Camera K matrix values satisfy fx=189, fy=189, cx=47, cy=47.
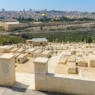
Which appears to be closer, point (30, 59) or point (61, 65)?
point (61, 65)

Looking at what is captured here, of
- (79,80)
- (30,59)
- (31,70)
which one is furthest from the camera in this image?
(30,59)

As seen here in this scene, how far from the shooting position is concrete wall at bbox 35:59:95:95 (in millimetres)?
4848

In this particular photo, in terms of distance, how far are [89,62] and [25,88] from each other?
12.2 ft

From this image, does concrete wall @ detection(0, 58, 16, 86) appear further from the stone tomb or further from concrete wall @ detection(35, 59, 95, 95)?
concrete wall @ detection(35, 59, 95, 95)

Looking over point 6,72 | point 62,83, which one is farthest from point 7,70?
point 62,83

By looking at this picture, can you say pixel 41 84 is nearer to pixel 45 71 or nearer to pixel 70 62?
pixel 45 71

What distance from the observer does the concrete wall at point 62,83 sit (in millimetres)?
4848

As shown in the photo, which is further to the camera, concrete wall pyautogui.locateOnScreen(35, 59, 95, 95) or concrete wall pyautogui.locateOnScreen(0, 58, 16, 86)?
concrete wall pyautogui.locateOnScreen(0, 58, 16, 86)

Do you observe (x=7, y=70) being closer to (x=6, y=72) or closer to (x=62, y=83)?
(x=6, y=72)

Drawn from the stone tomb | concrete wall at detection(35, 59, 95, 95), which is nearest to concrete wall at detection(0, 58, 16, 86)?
the stone tomb

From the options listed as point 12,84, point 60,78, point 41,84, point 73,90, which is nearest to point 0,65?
point 12,84

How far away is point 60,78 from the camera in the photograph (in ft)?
16.4

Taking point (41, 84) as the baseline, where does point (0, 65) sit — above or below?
above

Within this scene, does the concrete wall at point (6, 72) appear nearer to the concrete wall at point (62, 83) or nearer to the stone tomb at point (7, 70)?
the stone tomb at point (7, 70)
